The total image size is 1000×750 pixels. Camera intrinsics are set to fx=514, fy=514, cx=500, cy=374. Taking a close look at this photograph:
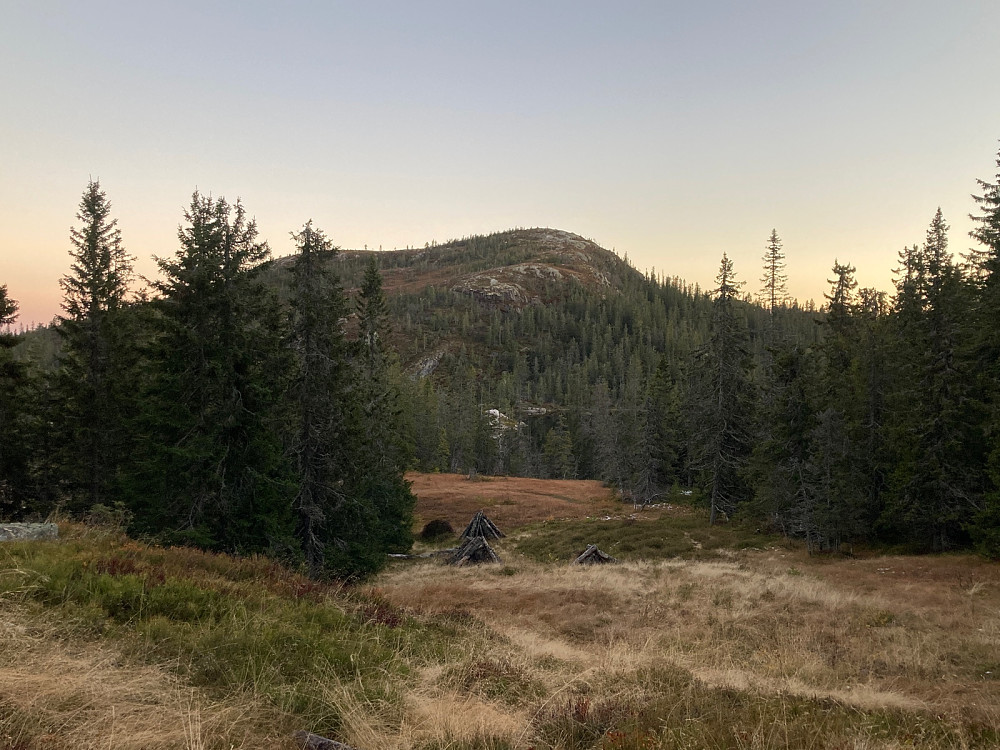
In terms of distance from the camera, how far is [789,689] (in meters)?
6.76

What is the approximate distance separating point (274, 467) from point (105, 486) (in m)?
9.30

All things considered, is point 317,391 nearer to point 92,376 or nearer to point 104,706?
point 92,376

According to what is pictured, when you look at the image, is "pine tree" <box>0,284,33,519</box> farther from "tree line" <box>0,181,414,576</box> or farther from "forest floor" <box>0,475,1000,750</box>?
"forest floor" <box>0,475,1000,750</box>

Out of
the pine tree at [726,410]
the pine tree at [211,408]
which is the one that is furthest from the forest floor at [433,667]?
the pine tree at [726,410]

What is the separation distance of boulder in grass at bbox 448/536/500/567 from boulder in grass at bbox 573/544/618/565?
14.6ft

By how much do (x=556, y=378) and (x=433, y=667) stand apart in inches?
5525

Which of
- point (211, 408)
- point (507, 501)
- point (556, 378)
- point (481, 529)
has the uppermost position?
point (556, 378)

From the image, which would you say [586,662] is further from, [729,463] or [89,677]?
[729,463]

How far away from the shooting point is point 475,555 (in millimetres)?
28328

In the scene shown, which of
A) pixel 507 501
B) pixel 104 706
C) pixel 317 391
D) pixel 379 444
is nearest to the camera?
pixel 104 706

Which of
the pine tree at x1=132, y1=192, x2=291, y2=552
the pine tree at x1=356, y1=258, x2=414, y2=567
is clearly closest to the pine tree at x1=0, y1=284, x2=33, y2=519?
the pine tree at x1=132, y1=192, x2=291, y2=552

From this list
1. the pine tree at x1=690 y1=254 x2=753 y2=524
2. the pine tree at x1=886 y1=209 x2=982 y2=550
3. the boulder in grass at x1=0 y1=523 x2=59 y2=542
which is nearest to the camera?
the boulder in grass at x1=0 y1=523 x2=59 y2=542

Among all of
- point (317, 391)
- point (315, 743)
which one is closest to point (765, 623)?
point (315, 743)

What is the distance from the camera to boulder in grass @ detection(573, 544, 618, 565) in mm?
26094
